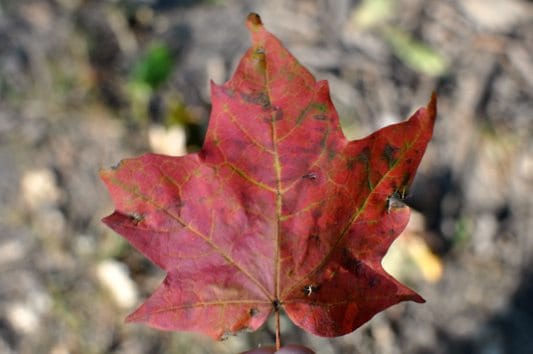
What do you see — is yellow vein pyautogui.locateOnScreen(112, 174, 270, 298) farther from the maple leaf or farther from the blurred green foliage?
the blurred green foliage

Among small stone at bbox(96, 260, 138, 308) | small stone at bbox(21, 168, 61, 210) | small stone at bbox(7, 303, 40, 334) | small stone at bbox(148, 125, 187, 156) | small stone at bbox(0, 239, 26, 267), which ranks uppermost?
small stone at bbox(148, 125, 187, 156)

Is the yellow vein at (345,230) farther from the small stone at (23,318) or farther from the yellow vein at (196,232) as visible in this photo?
the small stone at (23,318)

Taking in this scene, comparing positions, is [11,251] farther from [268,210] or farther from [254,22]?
[254,22]

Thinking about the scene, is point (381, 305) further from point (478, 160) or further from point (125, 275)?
point (478, 160)

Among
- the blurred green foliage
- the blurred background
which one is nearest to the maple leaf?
the blurred background

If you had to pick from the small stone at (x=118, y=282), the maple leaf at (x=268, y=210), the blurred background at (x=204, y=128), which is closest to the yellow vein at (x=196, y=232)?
the maple leaf at (x=268, y=210)

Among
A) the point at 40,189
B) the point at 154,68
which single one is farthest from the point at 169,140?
the point at 40,189

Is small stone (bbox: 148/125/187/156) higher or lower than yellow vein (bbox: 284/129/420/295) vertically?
higher

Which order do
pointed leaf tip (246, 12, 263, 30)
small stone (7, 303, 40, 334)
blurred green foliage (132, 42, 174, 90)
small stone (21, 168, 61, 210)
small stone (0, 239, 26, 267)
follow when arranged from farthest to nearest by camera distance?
blurred green foliage (132, 42, 174, 90), small stone (21, 168, 61, 210), small stone (0, 239, 26, 267), small stone (7, 303, 40, 334), pointed leaf tip (246, 12, 263, 30)
